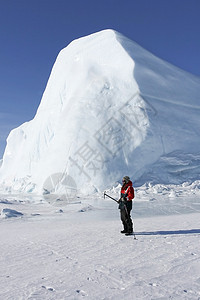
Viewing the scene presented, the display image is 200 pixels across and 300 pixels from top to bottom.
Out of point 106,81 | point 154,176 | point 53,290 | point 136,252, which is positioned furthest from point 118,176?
point 53,290

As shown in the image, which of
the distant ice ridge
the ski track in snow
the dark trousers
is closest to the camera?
the ski track in snow

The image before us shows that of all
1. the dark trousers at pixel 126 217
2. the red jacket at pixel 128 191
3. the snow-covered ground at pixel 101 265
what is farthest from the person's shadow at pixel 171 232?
the red jacket at pixel 128 191

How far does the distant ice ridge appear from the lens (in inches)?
708

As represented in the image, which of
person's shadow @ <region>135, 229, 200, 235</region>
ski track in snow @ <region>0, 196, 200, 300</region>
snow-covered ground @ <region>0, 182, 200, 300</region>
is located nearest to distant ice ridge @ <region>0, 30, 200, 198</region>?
person's shadow @ <region>135, 229, 200, 235</region>

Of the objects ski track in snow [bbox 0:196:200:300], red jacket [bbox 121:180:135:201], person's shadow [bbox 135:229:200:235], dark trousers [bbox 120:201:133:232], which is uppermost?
red jacket [bbox 121:180:135:201]

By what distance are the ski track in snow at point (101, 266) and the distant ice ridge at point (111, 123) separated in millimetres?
12436

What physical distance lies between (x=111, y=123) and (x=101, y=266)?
16.4 metres

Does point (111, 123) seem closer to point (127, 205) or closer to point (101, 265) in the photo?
point (127, 205)

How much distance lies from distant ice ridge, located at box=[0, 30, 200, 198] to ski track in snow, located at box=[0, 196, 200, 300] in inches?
490

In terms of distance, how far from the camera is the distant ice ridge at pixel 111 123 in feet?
59.0

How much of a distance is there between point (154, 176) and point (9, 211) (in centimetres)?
1110

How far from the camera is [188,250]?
401 centimetres

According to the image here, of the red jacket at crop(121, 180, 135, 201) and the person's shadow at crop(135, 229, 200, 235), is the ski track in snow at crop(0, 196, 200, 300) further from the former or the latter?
the red jacket at crop(121, 180, 135, 201)

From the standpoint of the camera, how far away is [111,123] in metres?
19.4
